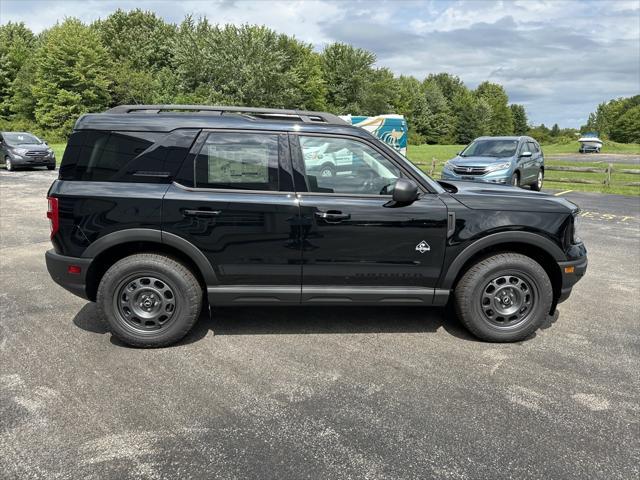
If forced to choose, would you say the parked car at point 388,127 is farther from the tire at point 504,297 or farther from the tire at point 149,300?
the tire at point 149,300

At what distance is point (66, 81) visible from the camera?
4612cm

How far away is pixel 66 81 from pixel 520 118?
116490 millimetres

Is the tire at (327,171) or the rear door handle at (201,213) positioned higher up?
the tire at (327,171)

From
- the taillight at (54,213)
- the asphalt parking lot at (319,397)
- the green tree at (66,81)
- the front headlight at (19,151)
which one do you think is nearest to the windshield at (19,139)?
the front headlight at (19,151)

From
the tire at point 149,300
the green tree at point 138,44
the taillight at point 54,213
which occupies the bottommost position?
the tire at point 149,300

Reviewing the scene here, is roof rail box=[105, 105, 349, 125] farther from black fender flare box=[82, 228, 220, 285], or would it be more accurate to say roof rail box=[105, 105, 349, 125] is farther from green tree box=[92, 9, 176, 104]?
green tree box=[92, 9, 176, 104]

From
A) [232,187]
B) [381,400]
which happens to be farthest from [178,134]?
[381,400]

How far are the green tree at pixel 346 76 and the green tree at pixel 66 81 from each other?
2925 cm

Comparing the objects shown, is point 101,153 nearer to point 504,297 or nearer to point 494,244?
point 494,244

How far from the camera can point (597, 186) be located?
18375 mm

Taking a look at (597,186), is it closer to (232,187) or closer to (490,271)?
(490,271)

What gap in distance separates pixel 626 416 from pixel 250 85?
154ft

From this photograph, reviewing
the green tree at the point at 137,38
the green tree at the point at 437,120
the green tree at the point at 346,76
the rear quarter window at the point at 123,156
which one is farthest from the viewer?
the green tree at the point at 437,120

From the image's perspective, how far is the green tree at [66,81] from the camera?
45.8 meters
